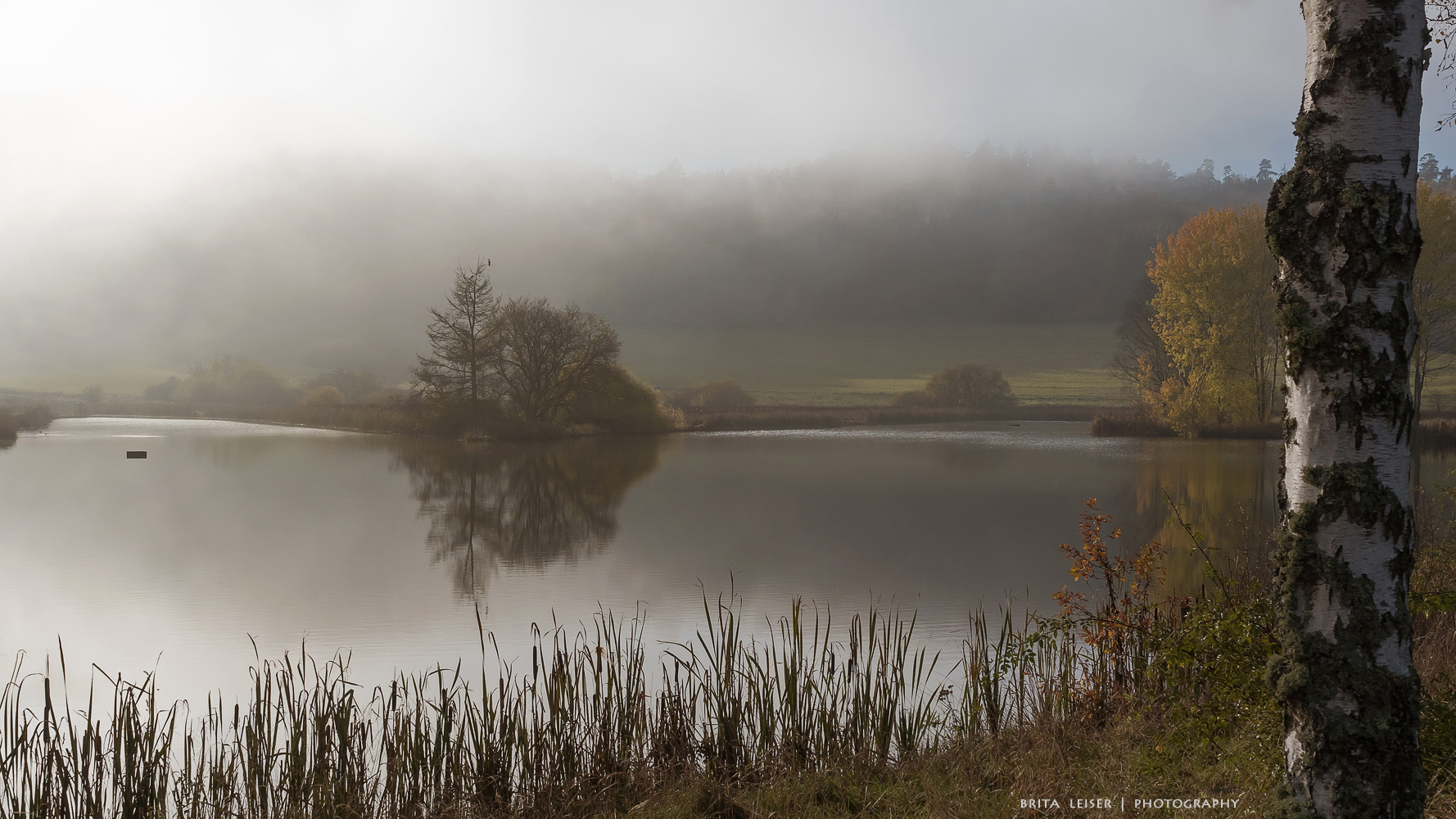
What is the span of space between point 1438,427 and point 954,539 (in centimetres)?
2296

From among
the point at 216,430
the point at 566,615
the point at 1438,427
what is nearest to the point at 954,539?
the point at 566,615

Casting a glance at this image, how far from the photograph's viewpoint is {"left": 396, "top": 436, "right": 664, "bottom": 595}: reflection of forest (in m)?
14.2

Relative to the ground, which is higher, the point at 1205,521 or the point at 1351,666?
the point at 1351,666

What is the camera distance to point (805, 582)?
1140 centimetres

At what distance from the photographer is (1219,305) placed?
93.7ft

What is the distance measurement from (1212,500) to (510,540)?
44.6ft

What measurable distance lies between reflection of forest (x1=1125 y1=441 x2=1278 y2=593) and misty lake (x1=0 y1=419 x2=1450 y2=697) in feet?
0.35

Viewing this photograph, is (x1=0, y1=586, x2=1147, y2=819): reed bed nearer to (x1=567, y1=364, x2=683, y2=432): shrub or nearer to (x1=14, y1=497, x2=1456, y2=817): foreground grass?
(x1=14, y1=497, x2=1456, y2=817): foreground grass

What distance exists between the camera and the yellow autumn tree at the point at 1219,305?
93.5 ft

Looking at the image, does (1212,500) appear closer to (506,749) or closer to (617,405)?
(506,749)

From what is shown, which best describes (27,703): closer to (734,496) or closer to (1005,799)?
(1005,799)

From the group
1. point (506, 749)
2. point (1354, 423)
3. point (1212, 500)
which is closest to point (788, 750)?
point (506, 749)

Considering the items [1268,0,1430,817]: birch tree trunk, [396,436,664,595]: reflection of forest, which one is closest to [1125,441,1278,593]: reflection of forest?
[1268,0,1430,817]: birch tree trunk

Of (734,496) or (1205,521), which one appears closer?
(1205,521)
